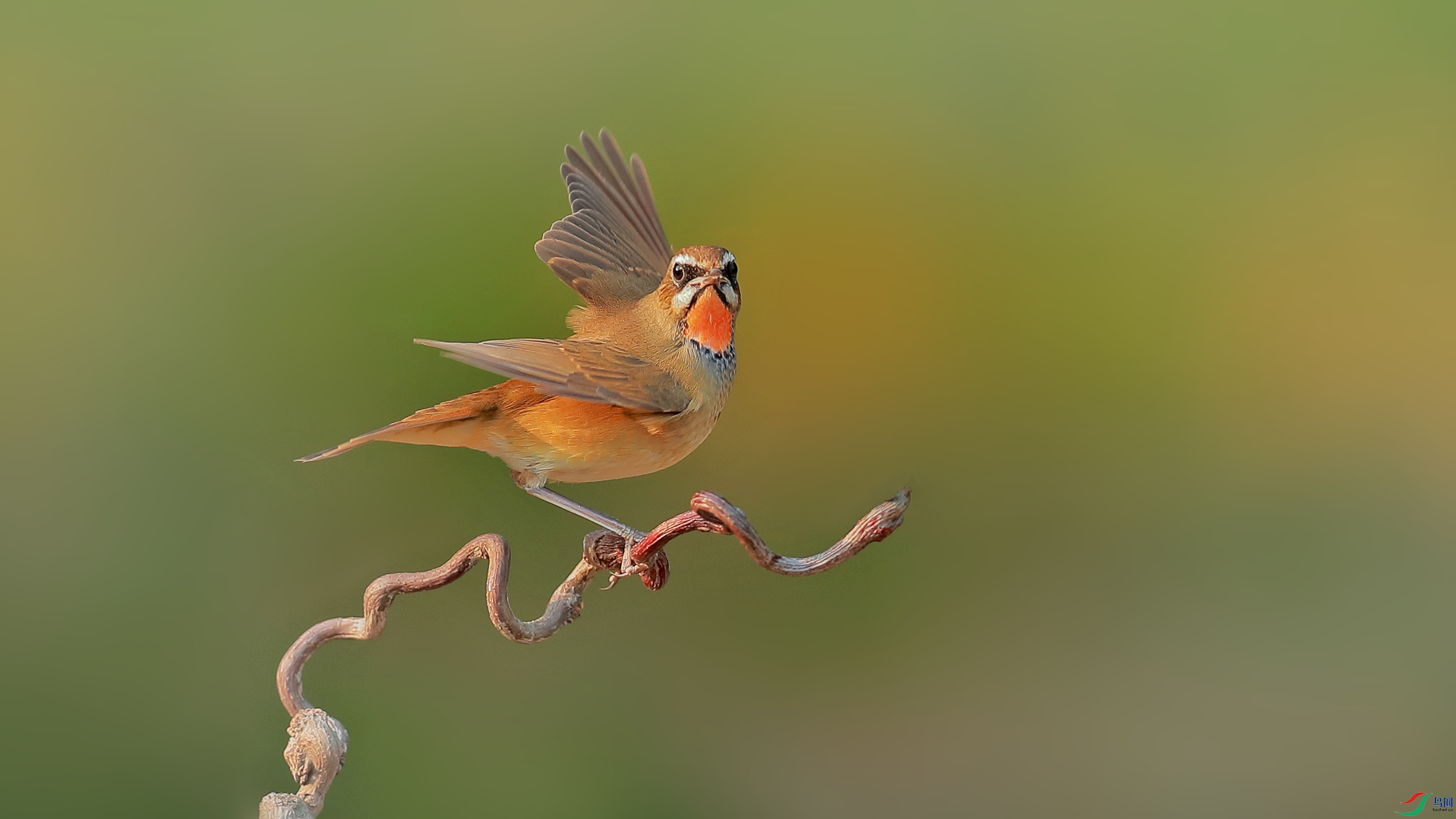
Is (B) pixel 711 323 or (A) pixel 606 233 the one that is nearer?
(B) pixel 711 323

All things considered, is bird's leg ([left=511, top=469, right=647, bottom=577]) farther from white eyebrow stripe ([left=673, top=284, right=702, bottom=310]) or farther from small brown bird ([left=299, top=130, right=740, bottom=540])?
white eyebrow stripe ([left=673, top=284, right=702, bottom=310])

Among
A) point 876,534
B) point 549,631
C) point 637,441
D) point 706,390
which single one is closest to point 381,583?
point 549,631

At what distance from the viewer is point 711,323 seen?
1987mm

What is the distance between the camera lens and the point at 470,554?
176 centimetres

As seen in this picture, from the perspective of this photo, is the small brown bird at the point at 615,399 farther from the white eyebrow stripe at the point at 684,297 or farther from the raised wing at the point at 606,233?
the raised wing at the point at 606,233

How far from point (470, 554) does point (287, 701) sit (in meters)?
0.35

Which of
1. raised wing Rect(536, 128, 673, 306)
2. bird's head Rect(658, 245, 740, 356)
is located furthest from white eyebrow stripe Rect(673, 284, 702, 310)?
raised wing Rect(536, 128, 673, 306)

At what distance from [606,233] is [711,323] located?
0.45 metres

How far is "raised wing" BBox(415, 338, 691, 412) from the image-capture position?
5.55ft

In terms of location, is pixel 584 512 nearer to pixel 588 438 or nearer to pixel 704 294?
pixel 588 438

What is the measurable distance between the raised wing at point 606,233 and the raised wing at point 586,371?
0.26m

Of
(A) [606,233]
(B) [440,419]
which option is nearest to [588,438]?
(B) [440,419]

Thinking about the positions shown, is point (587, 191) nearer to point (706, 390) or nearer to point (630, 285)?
point (630, 285)

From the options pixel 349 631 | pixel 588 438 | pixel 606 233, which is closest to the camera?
pixel 349 631
